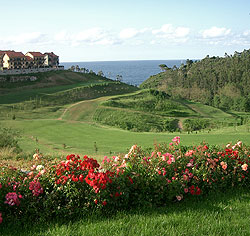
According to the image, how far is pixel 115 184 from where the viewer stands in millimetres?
5070

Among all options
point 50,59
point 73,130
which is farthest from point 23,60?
point 73,130

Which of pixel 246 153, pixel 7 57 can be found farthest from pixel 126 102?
pixel 246 153

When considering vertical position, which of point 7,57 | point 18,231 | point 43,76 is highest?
point 7,57

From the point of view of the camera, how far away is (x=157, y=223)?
448 centimetres

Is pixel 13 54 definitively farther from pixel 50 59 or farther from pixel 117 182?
pixel 117 182

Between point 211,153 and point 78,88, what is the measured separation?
54.6m

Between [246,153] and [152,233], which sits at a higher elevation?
[246,153]

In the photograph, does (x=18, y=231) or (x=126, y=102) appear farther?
(x=126, y=102)

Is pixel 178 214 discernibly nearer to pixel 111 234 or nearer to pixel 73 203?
pixel 111 234

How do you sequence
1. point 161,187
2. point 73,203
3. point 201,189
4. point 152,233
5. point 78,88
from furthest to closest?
point 78,88
point 201,189
point 161,187
point 73,203
point 152,233

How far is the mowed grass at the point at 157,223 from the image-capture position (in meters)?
4.23

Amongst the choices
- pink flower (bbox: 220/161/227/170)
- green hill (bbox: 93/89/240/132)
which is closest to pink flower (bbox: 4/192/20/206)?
pink flower (bbox: 220/161/227/170)

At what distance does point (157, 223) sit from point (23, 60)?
72995mm

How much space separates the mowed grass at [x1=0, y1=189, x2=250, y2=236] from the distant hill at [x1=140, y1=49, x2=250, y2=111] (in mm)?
85428
